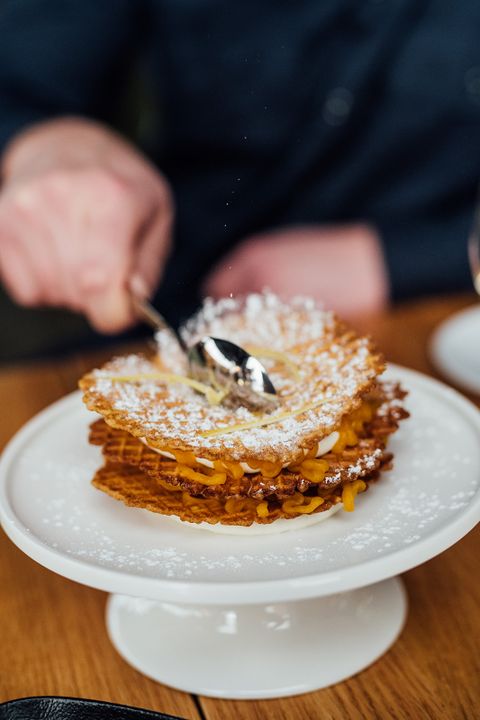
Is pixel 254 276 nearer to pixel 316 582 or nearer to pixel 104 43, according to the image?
pixel 104 43

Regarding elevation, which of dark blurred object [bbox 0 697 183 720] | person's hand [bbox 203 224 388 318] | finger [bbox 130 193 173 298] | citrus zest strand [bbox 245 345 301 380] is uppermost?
citrus zest strand [bbox 245 345 301 380]

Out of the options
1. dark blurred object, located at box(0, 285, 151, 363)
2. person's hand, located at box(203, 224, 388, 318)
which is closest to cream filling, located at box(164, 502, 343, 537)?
person's hand, located at box(203, 224, 388, 318)

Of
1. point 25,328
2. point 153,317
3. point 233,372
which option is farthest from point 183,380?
point 25,328

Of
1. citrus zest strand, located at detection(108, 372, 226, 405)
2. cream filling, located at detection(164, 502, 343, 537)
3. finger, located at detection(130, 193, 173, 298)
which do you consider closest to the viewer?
cream filling, located at detection(164, 502, 343, 537)

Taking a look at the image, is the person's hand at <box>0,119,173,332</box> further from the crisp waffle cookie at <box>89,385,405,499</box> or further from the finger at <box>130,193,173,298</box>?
the crisp waffle cookie at <box>89,385,405,499</box>

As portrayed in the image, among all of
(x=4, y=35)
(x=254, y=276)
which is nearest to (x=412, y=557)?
(x=254, y=276)

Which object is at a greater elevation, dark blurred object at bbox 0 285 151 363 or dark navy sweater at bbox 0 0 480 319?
dark navy sweater at bbox 0 0 480 319

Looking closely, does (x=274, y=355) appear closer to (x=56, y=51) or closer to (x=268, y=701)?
(x=268, y=701)

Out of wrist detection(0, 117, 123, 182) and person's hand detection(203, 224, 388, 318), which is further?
person's hand detection(203, 224, 388, 318)
